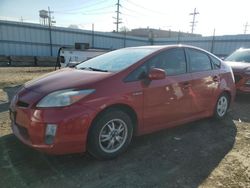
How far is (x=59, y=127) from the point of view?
2.66m

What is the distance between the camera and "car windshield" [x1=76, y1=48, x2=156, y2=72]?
346 centimetres

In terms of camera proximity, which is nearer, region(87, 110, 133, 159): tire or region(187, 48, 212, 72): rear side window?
region(87, 110, 133, 159): tire

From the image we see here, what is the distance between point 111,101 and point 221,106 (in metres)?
3.03

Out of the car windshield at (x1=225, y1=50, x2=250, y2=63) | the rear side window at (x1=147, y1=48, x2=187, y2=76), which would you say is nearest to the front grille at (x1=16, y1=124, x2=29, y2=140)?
the rear side window at (x1=147, y1=48, x2=187, y2=76)

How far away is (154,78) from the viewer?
3.36 m

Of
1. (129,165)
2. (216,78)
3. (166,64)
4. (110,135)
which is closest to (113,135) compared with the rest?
(110,135)

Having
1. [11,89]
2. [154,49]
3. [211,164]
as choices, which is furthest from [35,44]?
[211,164]

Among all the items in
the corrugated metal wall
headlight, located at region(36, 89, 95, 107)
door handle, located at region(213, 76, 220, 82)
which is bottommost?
headlight, located at region(36, 89, 95, 107)

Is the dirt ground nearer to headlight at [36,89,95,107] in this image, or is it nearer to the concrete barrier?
headlight at [36,89,95,107]

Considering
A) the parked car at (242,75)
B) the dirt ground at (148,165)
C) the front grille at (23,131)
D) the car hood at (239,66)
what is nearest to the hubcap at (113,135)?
the dirt ground at (148,165)

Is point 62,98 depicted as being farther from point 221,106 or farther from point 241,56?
point 241,56

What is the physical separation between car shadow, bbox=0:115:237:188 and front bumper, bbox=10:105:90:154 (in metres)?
0.31

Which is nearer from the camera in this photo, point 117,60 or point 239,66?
point 117,60

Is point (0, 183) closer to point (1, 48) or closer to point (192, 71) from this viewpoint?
point (192, 71)
